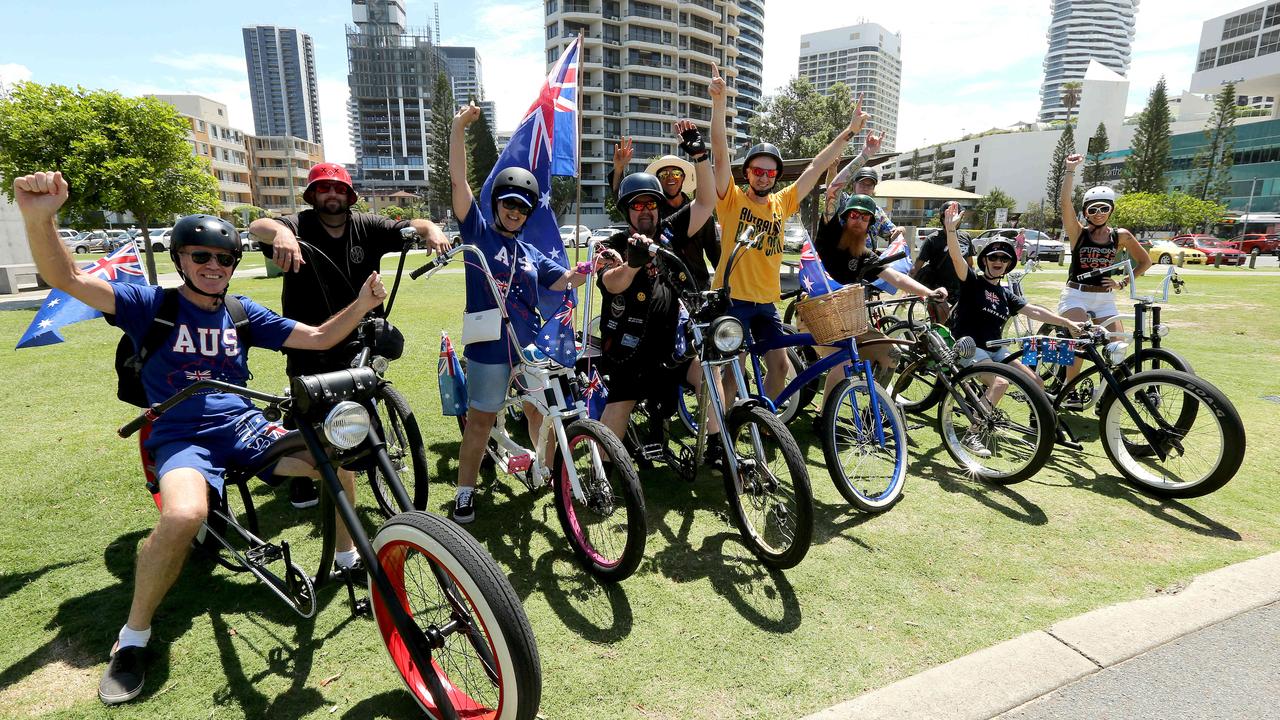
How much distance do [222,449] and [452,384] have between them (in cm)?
178

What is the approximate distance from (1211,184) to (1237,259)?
124 ft

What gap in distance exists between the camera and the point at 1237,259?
101ft

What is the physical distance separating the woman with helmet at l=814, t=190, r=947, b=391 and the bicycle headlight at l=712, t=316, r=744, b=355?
164cm

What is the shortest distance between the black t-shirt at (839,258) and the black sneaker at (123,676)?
5207mm

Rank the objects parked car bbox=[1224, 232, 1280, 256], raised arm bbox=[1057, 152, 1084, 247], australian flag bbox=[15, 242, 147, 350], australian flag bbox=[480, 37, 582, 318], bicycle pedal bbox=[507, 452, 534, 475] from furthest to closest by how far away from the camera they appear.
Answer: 1. parked car bbox=[1224, 232, 1280, 256]
2. raised arm bbox=[1057, 152, 1084, 247]
3. australian flag bbox=[480, 37, 582, 318]
4. bicycle pedal bbox=[507, 452, 534, 475]
5. australian flag bbox=[15, 242, 147, 350]

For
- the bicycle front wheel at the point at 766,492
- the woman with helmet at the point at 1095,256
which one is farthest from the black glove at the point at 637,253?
the woman with helmet at the point at 1095,256

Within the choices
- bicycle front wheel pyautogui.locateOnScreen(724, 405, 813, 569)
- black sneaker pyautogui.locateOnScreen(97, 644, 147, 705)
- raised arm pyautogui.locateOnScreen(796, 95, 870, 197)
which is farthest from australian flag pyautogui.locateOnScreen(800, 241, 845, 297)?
black sneaker pyautogui.locateOnScreen(97, 644, 147, 705)

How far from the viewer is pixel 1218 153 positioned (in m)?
58.8

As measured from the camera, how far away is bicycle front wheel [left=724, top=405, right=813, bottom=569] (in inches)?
126

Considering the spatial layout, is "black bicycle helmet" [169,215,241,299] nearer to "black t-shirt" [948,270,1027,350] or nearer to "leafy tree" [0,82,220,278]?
"black t-shirt" [948,270,1027,350]

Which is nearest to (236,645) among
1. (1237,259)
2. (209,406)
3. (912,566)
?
(209,406)

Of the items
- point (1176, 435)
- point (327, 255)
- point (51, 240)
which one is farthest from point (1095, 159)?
point (51, 240)

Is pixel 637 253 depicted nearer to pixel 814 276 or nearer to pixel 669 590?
pixel 669 590

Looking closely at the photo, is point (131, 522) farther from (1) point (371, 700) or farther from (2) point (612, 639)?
(2) point (612, 639)
